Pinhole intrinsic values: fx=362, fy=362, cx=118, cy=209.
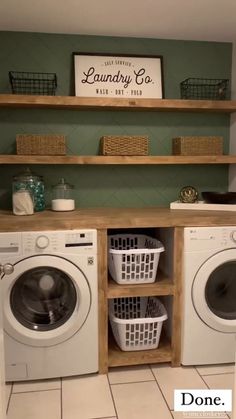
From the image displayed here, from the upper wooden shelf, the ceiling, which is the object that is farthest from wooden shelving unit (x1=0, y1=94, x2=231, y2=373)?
the ceiling

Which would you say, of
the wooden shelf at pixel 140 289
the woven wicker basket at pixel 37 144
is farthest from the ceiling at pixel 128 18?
the wooden shelf at pixel 140 289

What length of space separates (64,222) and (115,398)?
1.03 metres

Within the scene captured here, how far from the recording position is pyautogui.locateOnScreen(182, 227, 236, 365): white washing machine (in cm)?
222

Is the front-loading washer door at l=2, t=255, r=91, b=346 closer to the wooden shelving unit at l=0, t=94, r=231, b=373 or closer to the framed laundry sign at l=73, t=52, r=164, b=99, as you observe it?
the wooden shelving unit at l=0, t=94, r=231, b=373

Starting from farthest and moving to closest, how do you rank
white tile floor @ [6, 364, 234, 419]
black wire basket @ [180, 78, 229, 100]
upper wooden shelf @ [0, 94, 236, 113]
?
black wire basket @ [180, 78, 229, 100]
upper wooden shelf @ [0, 94, 236, 113]
white tile floor @ [6, 364, 234, 419]

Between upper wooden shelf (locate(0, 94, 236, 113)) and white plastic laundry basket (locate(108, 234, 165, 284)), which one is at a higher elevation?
upper wooden shelf (locate(0, 94, 236, 113))

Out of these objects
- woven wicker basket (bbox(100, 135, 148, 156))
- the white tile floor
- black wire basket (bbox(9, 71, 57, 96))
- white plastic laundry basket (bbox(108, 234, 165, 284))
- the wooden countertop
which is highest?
black wire basket (bbox(9, 71, 57, 96))

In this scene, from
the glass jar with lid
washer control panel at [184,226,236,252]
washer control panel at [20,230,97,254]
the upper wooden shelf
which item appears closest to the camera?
washer control panel at [20,230,97,254]

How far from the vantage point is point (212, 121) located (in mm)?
2850

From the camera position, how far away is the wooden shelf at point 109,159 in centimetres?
240

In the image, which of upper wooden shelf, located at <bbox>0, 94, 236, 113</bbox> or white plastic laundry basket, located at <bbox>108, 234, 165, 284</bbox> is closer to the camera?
white plastic laundry basket, located at <bbox>108, 234, 165, 284</bbox>

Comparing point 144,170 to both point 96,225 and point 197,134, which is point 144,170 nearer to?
point 197,134

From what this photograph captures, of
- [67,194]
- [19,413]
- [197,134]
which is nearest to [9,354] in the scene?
[19,413]

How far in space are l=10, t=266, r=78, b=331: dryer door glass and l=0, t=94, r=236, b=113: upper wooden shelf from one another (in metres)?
1.10
